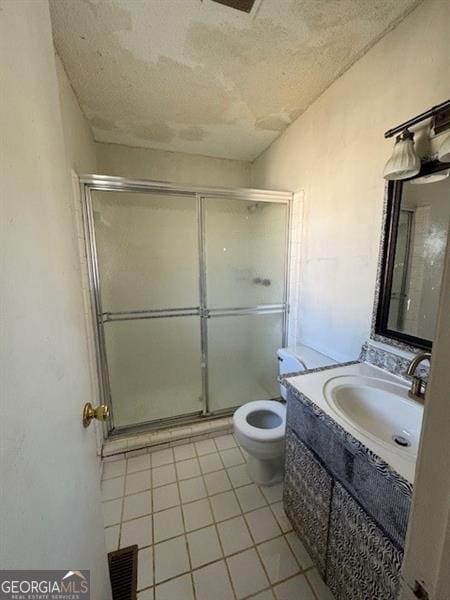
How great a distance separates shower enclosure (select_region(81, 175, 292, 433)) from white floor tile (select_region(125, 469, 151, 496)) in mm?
431

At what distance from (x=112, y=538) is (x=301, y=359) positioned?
4.65 ft

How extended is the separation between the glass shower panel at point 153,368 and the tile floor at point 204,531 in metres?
0.38

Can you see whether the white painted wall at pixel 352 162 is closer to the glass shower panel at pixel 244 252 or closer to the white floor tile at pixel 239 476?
the glass shower panel at pixel 244 252

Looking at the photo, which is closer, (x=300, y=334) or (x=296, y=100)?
(x=296, y=100)

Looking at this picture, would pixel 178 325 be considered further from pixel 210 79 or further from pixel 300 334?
Answer: pixel 210 79

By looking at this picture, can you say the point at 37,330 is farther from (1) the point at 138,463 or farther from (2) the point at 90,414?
(1) the point at 138,463

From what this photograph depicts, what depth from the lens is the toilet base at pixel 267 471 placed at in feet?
4.92

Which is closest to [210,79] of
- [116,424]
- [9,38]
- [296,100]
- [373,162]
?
[296,100]

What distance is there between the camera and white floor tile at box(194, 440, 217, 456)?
1800mm

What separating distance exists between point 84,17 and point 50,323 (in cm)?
140

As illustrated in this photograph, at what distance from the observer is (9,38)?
42 cm

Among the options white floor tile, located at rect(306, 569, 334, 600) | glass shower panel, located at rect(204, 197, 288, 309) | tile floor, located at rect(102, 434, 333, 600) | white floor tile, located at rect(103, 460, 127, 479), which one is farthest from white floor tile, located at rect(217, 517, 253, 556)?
glass shower panel, located at rect(204, 197, 288, 309)

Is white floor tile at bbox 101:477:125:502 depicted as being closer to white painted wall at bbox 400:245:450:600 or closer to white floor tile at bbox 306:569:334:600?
white floor tile at bbox 306:569:334:600

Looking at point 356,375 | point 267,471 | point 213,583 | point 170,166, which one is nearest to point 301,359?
point 356,375
